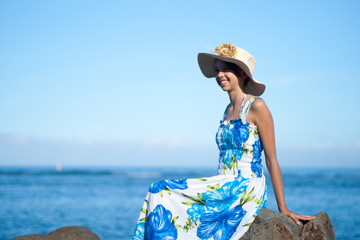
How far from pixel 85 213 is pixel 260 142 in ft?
45.7

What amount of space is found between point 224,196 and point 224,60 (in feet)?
3.75

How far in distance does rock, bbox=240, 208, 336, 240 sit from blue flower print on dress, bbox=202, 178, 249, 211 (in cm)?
27

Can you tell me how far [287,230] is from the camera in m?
3.26

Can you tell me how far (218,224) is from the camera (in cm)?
315

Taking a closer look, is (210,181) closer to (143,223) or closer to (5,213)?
(143,223)

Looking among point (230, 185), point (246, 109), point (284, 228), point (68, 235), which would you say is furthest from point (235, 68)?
point (68, 235)

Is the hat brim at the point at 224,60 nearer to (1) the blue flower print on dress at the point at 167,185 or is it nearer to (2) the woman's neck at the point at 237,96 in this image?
(2) the woman's neck at the point at 237,96

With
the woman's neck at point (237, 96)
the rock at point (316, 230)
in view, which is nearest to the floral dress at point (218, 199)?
the woman's neck at point (237, 96)

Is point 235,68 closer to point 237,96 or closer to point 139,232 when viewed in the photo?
point 237,96

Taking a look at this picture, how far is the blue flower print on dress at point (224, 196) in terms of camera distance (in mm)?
3121

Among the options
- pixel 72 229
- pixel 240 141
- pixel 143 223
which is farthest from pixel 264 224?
pixel 72 229

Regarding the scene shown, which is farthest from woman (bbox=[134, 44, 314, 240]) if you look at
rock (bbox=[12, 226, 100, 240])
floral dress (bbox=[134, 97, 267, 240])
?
rock (bbox=[12, 226, 100, 240])

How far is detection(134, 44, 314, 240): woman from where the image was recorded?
3049 millimetres

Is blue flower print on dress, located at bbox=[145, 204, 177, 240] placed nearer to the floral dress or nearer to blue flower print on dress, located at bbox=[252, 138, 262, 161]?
the floral dress
